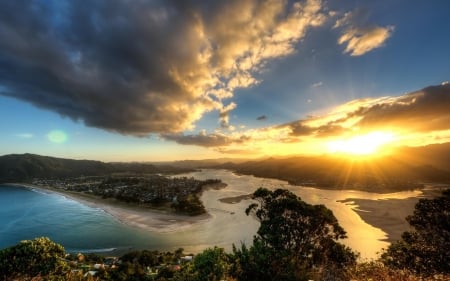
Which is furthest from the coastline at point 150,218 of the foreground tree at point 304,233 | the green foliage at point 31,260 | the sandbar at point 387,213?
the sandbar at point 387,213

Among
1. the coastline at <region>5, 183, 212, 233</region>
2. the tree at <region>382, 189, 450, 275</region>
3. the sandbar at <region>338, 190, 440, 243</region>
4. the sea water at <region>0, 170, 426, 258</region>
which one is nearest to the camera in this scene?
the tree at <region>382, 189, 450, 275</region>

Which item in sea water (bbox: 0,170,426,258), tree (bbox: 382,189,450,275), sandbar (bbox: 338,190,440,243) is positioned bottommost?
sea water (bbox: 0,170,426,258)

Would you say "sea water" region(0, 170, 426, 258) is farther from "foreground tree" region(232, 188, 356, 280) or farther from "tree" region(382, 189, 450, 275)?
"tree" region(382, 189, 450, 275)

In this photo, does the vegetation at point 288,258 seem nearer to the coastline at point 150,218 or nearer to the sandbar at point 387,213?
the coastline at point 150,218

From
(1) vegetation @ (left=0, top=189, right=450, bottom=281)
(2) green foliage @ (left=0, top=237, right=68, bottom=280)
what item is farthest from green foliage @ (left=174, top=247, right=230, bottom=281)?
(2) green foliage @ (left=0, top=237, right=68, bottom=280)

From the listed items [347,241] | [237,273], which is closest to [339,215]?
[347,241]

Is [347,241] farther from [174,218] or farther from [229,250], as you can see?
[174,218]

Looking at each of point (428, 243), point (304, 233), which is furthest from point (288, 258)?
point (428, 243)

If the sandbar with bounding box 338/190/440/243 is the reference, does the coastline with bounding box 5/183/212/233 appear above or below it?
below
